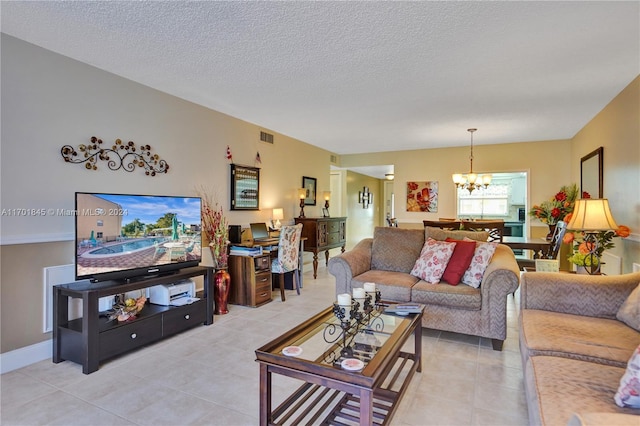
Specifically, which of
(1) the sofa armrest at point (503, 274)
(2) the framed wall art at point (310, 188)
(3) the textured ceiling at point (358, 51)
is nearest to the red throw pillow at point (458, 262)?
(1) the sofa armrest at point (503, 274)

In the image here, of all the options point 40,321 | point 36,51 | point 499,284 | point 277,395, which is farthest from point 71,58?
point 499,284

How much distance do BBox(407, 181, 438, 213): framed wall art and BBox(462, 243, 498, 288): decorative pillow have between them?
3715 mm

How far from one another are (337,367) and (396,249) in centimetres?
235

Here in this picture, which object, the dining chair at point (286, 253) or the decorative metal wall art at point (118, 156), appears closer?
the decorative metal wall art at point (118, 156)

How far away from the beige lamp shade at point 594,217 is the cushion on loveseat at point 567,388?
146cm

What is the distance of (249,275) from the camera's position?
407cm

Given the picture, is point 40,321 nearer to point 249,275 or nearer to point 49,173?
point 49,173

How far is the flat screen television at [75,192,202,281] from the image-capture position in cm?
264

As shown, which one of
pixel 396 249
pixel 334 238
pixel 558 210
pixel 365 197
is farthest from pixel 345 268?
pixel 365 197

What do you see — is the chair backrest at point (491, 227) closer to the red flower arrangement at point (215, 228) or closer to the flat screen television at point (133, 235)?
the red flower arrangement at point (215, 228)

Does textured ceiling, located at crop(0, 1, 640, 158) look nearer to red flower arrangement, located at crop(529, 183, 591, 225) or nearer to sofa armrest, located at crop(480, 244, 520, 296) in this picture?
red flower arrangement, located at crop(529, 183, 591, 225)

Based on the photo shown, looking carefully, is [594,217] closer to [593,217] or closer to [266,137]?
[593,217]

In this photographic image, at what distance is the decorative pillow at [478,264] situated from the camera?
302 centimetres

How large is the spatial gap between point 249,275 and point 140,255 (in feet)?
4.49
